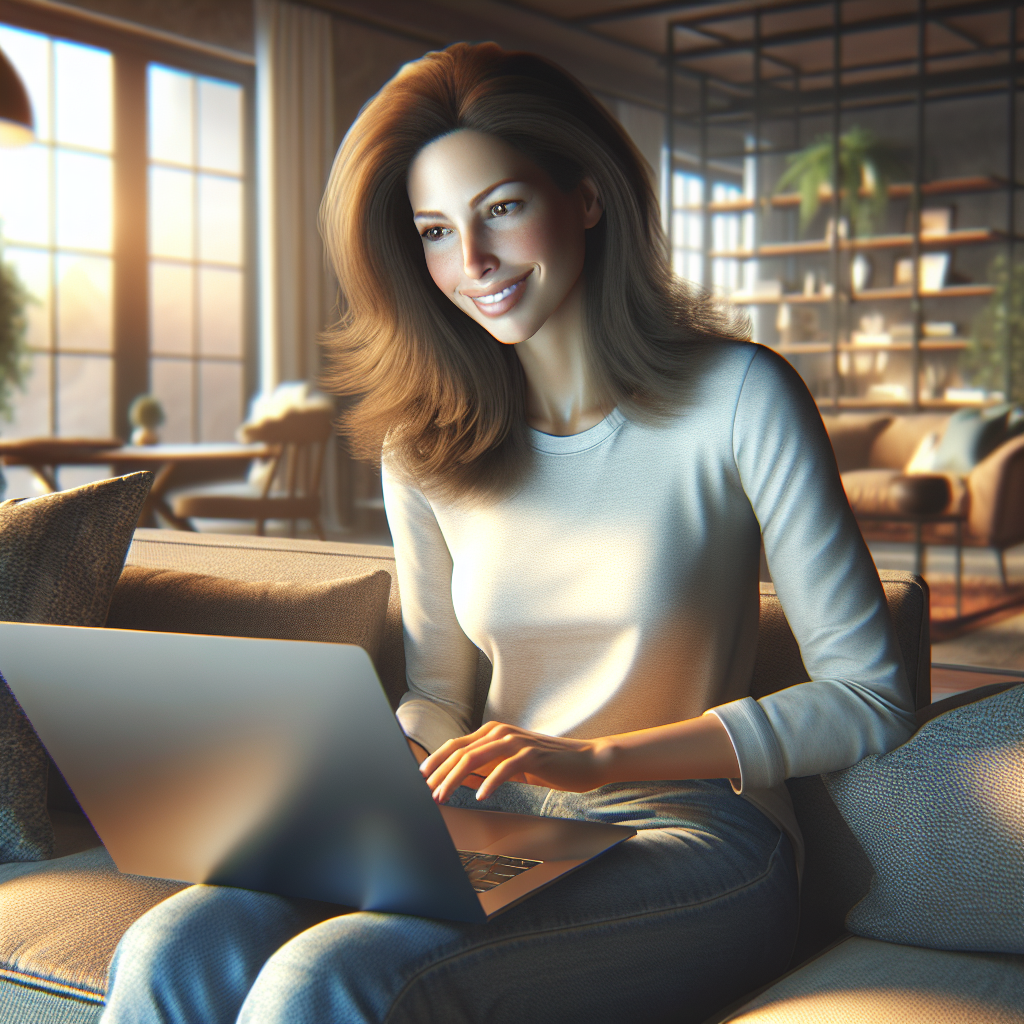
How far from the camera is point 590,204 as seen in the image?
4.02ft

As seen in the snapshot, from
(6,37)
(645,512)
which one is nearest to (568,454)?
(645,512)

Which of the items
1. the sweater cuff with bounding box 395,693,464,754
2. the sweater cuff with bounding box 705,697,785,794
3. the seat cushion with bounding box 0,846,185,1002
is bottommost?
the seat cushion with bounding box 0,846,185,1002

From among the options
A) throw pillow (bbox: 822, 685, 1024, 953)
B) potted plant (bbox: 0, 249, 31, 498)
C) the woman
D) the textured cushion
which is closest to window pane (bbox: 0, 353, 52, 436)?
potted plant (bbox: 0, 249, 31, 498)

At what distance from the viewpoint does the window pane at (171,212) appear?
6090 mm

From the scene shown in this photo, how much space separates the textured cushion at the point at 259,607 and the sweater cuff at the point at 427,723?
0.15 m

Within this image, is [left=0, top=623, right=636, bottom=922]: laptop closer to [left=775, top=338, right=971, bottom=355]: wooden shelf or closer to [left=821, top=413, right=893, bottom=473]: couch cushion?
[left=821, top=413, right=893, bottom=473]: couch cushion

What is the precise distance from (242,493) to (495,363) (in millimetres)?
3806

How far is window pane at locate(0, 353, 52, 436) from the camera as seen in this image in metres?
5.62

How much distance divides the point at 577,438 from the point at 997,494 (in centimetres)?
431

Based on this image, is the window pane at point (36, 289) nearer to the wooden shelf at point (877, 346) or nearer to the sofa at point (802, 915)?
the wooden shelf at point (877, 346)

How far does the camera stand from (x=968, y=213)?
248 inches

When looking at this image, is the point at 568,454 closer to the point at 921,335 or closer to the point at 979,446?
the point at 979,446

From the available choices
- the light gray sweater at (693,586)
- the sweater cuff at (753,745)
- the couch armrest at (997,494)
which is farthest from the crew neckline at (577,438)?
the couch armrest at (997,494)

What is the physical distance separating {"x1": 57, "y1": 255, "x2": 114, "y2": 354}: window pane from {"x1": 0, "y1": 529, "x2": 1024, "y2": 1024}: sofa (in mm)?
4760
